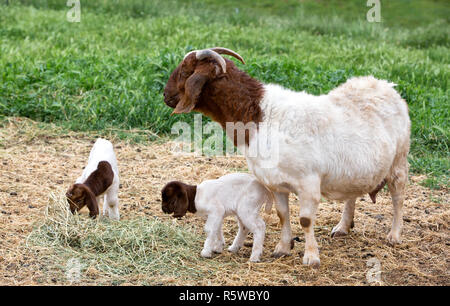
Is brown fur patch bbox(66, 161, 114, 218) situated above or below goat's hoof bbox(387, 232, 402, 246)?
above

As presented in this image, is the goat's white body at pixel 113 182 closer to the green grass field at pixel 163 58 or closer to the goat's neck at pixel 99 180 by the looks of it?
the goat's neck at pixel 99 180

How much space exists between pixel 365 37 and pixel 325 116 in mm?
11135

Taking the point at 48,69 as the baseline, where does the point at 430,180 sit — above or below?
Answer: below

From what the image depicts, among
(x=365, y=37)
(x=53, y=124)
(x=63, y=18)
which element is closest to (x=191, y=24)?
(x=63, y=18)

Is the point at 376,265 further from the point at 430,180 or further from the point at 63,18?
the point at 63,18

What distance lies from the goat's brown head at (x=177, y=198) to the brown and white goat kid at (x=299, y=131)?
69cm

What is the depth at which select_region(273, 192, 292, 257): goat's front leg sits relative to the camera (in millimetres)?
5910

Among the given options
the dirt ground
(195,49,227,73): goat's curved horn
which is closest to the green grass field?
the dirt ground

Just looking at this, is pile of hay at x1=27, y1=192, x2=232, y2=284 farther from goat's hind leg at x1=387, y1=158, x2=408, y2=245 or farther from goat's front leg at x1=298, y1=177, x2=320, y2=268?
goat's hind leg at x1=387, y1=158, x2=408, y2=245

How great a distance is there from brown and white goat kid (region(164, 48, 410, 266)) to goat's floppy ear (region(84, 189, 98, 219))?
129cm

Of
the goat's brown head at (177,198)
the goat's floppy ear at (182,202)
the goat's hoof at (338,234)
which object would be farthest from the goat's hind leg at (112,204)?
the goat's hoof at (338,234)

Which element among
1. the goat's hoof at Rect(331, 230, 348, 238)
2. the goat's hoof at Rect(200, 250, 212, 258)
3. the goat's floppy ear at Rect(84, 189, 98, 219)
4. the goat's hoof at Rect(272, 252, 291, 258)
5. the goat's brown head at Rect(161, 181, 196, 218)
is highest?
the goat's brown head at Rect(161, 181, 196, 218)

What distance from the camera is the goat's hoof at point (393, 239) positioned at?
A: 21.3 feet

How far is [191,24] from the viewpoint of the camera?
597 inches
